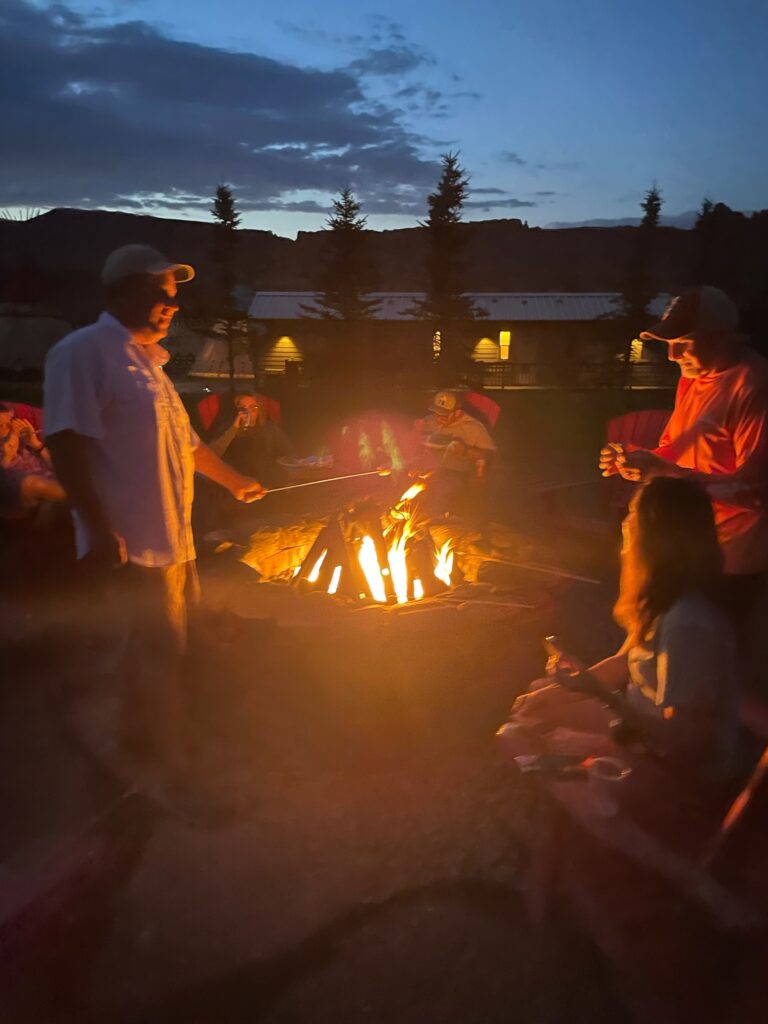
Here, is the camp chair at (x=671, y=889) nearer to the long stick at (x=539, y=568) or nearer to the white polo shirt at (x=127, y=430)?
the white polo shirt at (x=127, y=430)

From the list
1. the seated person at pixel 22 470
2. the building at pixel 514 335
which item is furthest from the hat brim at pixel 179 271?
the building at pixel 514 335

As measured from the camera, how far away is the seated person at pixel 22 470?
459 cm

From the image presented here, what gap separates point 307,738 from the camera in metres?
3.70

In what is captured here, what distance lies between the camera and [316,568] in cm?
431

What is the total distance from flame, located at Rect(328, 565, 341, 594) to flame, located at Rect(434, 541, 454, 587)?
0.61 metres

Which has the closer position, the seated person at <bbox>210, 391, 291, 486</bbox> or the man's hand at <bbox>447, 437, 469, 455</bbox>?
the man's hand at <bbox>447, 437, 469, 455</bbox>

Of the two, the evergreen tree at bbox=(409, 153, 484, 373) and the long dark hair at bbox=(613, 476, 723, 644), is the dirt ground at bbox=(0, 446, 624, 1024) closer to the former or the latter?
the long dark hair at bbox=(613, 476, 723, 644)

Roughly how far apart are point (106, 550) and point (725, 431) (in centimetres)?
254

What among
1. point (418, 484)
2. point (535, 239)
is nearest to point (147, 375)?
point (418, 484)

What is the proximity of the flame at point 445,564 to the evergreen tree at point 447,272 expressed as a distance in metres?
20.0

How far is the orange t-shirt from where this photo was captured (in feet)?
9.87

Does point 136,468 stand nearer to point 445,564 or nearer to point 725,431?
point 445,564

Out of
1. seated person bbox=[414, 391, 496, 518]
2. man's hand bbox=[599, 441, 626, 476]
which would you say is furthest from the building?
man's hand bbox=[599, 441, 626, 476]

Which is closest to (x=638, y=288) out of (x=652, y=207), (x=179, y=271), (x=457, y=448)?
(x=652, y=207)
